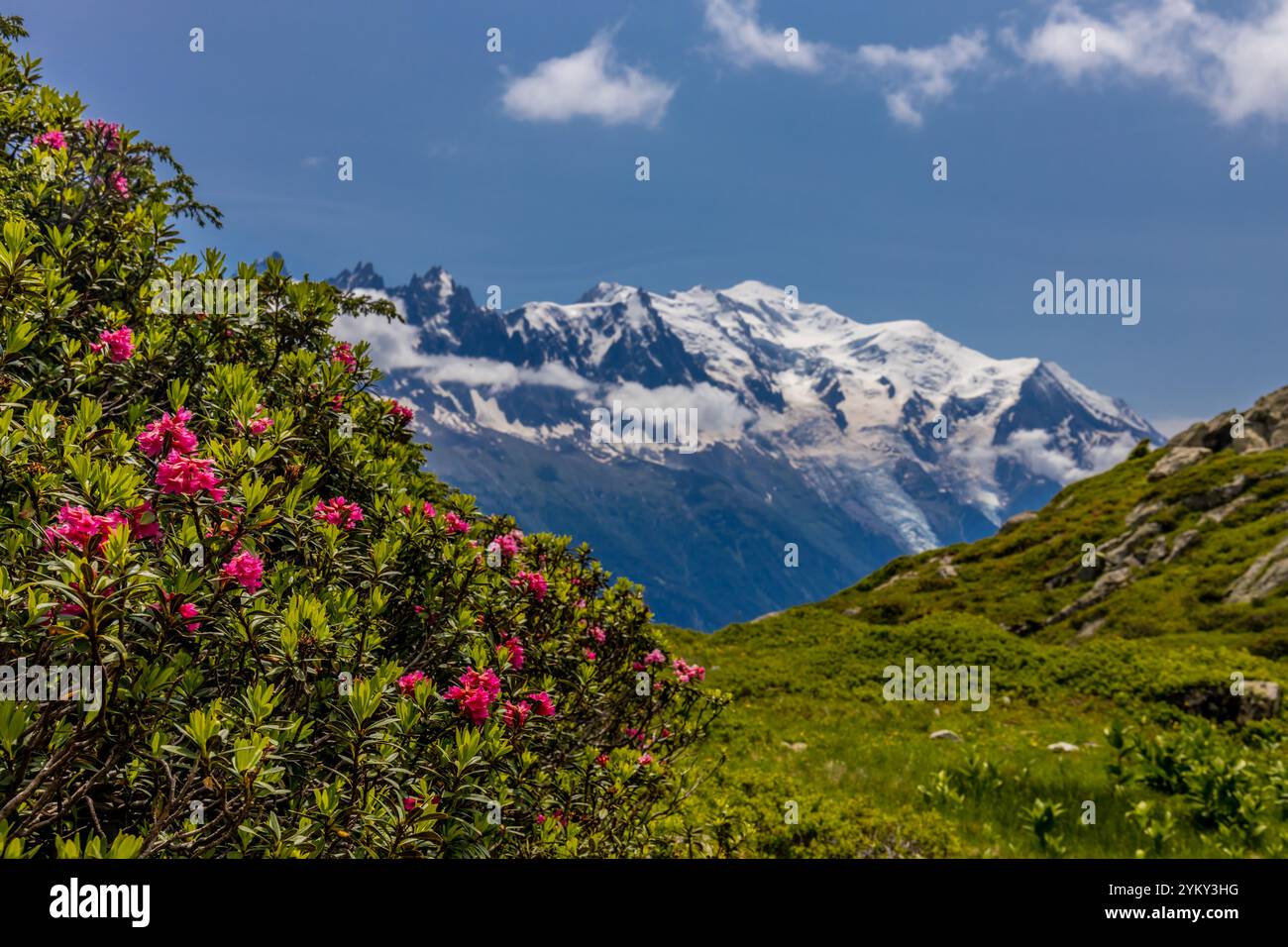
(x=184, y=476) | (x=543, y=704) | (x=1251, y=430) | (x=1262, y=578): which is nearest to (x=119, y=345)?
(x=184, y=476)

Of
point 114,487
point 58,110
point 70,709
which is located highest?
point 58,110

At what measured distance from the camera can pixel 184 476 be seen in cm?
363

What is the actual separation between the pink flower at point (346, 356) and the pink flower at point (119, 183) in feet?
10.2

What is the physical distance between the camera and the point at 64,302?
16.5 ft

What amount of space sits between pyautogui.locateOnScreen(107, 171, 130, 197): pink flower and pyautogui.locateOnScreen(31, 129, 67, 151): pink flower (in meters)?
0.46

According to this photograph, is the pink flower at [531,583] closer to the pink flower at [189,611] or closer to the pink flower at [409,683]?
the pink flower at [409,683]

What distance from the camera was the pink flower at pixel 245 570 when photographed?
389 centimetres

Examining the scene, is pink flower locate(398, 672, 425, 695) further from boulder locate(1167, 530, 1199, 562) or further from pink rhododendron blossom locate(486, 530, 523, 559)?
boulder locate(1167, 530, 1199, 562)

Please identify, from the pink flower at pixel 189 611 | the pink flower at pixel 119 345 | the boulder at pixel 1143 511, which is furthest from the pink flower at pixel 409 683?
the boulder at pixel 1143 511

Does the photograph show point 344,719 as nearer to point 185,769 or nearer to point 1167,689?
point 185,769

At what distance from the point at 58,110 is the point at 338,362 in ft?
17.2

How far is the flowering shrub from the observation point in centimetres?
334
